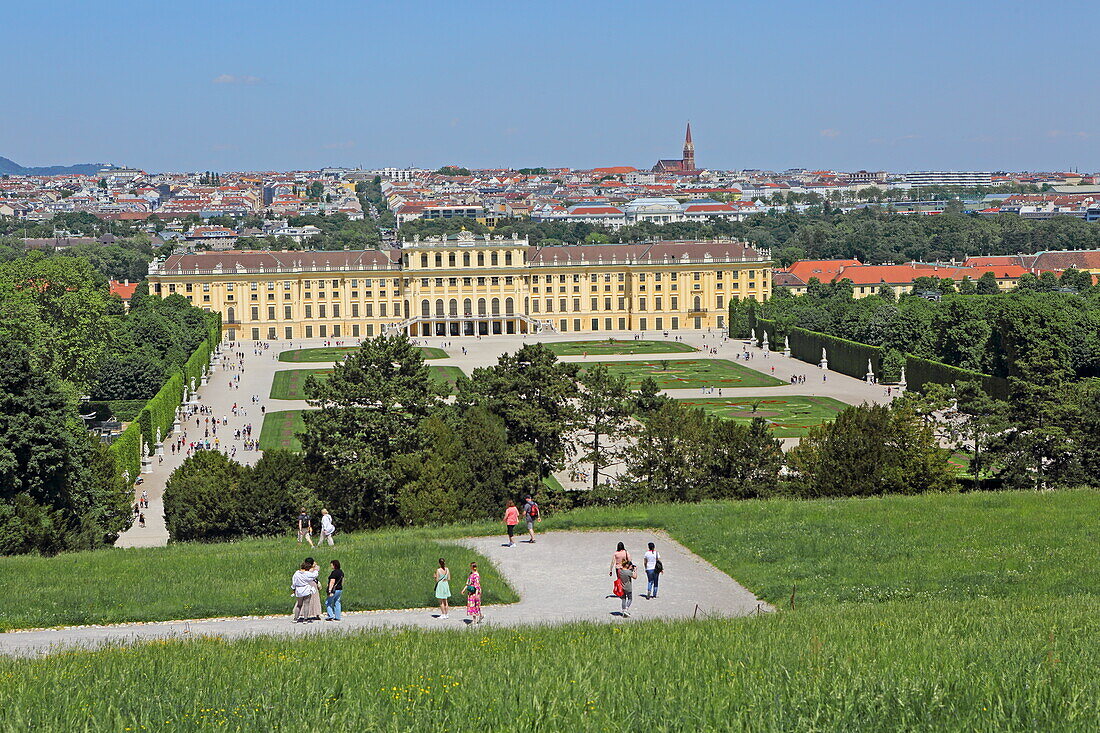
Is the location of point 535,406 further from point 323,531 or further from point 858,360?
point 858,360

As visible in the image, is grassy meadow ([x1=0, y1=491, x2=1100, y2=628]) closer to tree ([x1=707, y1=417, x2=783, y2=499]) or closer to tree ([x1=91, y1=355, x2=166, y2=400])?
tree ([x1=707, y1=417, x2=783, y2=499])

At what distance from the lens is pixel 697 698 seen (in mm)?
10984

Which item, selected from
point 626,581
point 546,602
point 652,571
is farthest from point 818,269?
point 626,581

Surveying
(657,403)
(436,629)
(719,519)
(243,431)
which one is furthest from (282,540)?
(243,431)

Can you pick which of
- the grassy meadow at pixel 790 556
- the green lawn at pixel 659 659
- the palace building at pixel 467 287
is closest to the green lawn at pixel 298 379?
the palace building at pixel 467 287

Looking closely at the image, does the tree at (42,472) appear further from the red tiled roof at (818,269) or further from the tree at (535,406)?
the red tiled roof at (818,269)

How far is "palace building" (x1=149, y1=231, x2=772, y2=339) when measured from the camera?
102 meters

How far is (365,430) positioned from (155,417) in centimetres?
2202

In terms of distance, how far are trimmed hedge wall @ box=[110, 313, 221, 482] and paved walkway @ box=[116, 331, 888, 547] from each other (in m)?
0.85

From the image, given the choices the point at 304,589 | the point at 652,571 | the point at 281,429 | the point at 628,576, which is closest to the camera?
the point at 304,589

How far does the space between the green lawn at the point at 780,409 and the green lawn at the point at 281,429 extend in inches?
591

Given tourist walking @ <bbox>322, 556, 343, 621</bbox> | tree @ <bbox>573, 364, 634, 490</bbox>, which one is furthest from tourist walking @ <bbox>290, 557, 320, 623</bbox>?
tree @ <bbox>573, 364, 634, 490</bbox>

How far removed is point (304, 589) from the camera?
17.1 meters

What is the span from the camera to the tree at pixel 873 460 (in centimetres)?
2995
